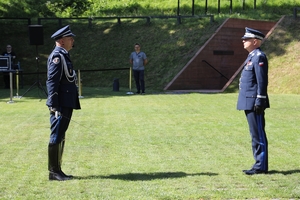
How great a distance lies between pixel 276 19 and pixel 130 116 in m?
18.8

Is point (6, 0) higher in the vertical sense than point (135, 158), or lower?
higher

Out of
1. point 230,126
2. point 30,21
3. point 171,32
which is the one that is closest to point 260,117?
point 230,126

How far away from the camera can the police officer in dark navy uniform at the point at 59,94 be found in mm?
8039

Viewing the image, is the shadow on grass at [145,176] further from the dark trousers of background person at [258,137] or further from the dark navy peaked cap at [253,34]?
the dark navy peaked cap at [253,34]

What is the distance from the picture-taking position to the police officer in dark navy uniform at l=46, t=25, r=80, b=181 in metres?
8.04

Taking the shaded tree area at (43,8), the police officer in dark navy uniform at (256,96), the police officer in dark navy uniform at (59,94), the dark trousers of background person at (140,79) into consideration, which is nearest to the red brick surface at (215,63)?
the dark trousers of background person at (140,79)

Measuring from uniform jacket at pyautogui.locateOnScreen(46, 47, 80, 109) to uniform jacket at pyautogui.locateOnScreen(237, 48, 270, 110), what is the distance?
236 cm

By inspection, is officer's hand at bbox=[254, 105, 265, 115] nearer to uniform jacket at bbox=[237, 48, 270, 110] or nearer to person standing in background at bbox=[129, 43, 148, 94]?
uniform jacket at bbox=[237, 48, 270, 110]

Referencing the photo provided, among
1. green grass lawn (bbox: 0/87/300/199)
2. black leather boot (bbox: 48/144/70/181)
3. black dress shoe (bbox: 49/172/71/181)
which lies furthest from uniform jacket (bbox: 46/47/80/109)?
green grass lawn (bbox: 0/87/300/199)

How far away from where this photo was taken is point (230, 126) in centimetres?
1406

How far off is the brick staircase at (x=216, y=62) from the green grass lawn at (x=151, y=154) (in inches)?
398

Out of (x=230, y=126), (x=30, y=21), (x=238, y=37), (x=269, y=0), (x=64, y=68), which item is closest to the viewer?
(x=64, y=68)

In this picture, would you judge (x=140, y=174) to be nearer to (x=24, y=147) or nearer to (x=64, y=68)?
(x=64, y=68)

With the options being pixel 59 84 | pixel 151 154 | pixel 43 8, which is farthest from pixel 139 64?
pixel 59 84
